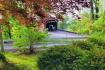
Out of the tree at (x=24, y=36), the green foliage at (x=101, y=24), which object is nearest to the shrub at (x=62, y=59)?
the green foliage at (x=101, y=24)

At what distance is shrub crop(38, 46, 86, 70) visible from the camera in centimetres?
839

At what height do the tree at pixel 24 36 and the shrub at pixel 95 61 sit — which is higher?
the shrub at pixel 95 61

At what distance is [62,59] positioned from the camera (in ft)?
28.3

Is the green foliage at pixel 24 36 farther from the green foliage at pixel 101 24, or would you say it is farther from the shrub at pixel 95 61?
the shrub at pixel 95 61

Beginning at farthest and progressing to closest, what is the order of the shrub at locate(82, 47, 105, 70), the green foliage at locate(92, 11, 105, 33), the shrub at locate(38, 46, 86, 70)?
the green foliage at locate(92, 11, 105, 33) → the shrub at locate(38, 46, 86, 70) → the shrub at locate(82, 47, 105, 70)

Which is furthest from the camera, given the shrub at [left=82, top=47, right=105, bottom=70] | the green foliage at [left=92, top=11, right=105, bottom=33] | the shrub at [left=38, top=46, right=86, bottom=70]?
the green foliage at [left=92, top=11, right=105, bottom=33]

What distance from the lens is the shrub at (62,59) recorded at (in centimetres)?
839

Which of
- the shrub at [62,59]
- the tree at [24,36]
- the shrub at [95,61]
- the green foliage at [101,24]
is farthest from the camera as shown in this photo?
the tree at [24,36]

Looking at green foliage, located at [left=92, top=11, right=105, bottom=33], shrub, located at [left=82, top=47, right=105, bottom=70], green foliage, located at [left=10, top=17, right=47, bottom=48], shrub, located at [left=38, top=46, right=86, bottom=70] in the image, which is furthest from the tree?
shrub, located at [left=82, top=47, right=105, bottom=70]

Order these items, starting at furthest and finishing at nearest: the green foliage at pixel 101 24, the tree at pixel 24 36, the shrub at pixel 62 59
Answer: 1. the tree at pixel 24 36
2. the green foliage at pixel 101 24
3. the shrub at pixel 62 59

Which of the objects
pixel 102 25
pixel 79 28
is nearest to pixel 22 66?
pixel 102 25

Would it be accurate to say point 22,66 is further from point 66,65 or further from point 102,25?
point 102,25

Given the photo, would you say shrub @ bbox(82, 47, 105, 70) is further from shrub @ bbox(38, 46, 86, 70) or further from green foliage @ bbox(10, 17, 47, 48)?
green foliage @ bbox(10, 17, 47, 48)

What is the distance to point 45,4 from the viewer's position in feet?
25.6
